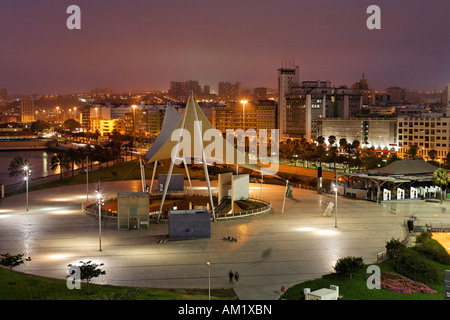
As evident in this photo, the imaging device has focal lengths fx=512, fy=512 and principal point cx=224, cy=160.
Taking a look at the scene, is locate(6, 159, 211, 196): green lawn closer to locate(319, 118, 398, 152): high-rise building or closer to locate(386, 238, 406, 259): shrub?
locate(386, 238, 406, 259): shrub

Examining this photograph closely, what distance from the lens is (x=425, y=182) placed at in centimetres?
5194

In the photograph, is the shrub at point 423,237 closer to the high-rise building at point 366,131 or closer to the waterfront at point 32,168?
the waterfront at point 32,168

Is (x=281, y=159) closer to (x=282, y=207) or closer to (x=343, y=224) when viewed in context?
(x=282, y=207)

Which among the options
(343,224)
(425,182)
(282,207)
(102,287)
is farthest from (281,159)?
(102,287)

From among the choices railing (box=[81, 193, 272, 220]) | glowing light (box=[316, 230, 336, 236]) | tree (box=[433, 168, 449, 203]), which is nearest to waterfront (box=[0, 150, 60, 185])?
railing (box=[81, 193, 272, 220])

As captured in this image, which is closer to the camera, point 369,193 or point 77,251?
point 77,251

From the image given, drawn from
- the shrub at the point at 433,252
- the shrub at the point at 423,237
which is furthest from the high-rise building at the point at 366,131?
the shrub at the point at 433,252

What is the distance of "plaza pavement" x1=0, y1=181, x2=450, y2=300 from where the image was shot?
25078 millimetres

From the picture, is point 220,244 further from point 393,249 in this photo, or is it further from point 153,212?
point 153,212

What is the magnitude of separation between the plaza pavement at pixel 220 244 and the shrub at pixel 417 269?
229 centimetres

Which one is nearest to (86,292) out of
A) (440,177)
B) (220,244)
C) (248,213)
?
(220,244)

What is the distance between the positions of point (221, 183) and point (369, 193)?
1459 cm

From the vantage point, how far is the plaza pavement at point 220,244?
82.3ft

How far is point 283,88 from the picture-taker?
496 feet
